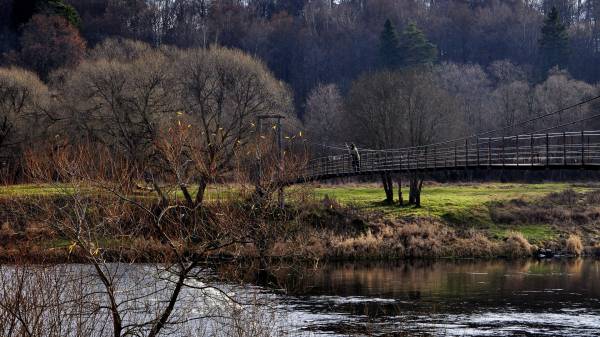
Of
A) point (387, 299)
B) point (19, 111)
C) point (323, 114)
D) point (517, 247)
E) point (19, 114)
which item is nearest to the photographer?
point (387, 299)

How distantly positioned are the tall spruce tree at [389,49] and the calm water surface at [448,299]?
1891 inches

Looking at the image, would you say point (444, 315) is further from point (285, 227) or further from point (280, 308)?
point (285, 227)

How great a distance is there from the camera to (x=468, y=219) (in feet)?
158

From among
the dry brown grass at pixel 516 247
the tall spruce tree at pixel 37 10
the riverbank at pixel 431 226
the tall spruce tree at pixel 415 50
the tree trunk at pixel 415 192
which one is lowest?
the dry brown grass at pixel 516 247

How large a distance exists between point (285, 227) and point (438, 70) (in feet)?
172

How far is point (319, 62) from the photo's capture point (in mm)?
99875

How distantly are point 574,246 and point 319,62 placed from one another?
58.6 meters

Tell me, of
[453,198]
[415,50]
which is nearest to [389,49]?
[415,50]

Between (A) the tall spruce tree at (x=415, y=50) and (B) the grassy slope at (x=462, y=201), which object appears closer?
(B) the grassy slope at (x=462, y=201)

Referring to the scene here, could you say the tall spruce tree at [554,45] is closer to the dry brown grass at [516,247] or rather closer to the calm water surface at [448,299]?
the dry brown grass at [516,247]

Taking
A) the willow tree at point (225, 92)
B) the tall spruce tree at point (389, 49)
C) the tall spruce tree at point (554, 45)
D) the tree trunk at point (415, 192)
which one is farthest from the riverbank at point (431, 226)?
the tall spruce tree at point (554, 45)

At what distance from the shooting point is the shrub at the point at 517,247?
143ft

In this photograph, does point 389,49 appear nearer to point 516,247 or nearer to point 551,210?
point 551,210

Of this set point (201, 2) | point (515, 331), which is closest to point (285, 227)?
point (515, 331)
